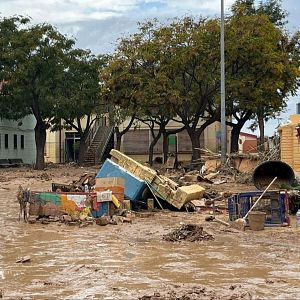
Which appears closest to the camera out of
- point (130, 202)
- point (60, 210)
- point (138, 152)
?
point (60, 210)

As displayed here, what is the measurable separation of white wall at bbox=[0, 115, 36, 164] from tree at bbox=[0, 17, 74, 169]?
27.6 ft

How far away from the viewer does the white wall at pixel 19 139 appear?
49781 millimetres

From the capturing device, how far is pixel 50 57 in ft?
129

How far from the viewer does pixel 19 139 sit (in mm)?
53562

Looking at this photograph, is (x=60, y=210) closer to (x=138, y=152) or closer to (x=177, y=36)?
(x=177, y=36)

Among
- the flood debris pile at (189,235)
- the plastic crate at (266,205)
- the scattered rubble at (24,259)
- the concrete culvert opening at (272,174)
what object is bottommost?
the scattered rubble at (24,259)

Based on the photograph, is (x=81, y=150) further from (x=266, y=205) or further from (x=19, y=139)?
(x=266, y=205)

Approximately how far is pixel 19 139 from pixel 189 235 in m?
42.9

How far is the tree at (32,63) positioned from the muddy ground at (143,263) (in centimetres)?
2464

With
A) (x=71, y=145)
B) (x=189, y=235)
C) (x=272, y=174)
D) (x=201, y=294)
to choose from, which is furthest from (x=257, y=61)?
(x=71, y=145)

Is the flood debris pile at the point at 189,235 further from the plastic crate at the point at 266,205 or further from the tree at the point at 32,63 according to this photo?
the tree at the point at 32,63

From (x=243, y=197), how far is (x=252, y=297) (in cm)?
684

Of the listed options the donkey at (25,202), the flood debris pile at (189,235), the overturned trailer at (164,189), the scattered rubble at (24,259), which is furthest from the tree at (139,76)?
the scattered rubble at (24,259)

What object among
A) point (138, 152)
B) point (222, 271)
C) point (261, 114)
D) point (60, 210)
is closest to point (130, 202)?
point (60, 210)
